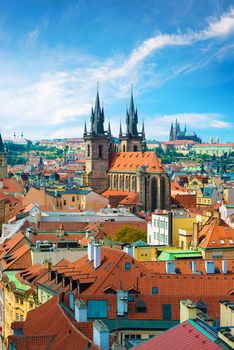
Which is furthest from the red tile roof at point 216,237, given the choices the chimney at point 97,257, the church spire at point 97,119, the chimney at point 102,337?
the church spire at point 97,119

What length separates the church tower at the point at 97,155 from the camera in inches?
5438

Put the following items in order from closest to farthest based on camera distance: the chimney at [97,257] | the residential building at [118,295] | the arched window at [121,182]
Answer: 1. the residential building at [118,295]
2. the chimney at [97,257]
3. the arched window at [121,182]

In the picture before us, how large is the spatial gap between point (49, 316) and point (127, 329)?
4.22 meters

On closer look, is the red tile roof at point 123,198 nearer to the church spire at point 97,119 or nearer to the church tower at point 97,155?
the church tower at point 97,155

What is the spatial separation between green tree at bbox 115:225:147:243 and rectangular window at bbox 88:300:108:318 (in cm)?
4111

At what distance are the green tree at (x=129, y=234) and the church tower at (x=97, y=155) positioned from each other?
58787mm

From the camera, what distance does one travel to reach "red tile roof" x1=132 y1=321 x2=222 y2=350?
20.2 m

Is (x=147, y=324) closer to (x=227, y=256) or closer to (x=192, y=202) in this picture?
(x=227, y=256)

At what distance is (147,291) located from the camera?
123 ft

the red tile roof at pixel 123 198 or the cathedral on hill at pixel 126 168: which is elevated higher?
the cathedral on hill at pixel 126 168

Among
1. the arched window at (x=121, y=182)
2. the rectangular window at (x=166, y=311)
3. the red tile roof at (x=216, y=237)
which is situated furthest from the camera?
the arched window at (x=121, y=182)

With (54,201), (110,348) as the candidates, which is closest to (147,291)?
(110,348)

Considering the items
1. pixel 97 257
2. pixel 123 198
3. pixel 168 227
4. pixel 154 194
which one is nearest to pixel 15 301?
pixel 97 257

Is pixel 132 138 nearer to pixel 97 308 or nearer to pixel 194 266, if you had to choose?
pixel 194 266
